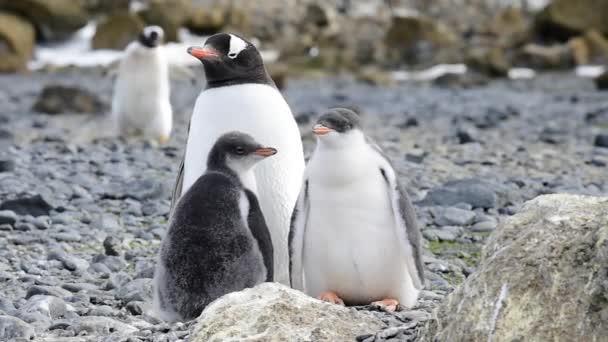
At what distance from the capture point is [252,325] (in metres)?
3.35

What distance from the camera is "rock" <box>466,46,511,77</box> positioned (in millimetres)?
21922

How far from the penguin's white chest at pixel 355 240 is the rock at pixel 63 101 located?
10641 millimetres

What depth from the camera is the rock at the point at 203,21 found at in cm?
2888

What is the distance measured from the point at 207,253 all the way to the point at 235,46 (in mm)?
1166

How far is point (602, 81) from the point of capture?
18266mm

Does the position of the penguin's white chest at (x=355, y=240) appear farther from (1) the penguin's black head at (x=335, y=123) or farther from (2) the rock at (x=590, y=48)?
(2) the rock at (x=590, y=48)

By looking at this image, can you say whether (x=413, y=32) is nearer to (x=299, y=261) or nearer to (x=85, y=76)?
(x=85, y=76)

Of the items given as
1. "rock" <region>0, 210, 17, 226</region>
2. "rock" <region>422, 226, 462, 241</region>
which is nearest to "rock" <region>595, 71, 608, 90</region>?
"rock" <region>422, 226, 462, 241</region>

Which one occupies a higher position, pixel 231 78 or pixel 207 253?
pixel 231 78

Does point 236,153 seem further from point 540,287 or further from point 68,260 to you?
point 540,287

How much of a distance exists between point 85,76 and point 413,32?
846 centimetres

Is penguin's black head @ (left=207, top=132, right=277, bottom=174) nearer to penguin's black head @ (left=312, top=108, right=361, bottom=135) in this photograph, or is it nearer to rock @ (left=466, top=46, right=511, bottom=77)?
penguin's black head @ (left=312, top=108, right=361, bottom=135)

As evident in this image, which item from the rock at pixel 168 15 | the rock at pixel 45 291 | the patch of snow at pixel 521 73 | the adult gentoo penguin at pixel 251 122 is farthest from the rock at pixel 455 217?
the rock at pixel 168 15

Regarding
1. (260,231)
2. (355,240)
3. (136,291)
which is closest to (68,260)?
(136,291)
